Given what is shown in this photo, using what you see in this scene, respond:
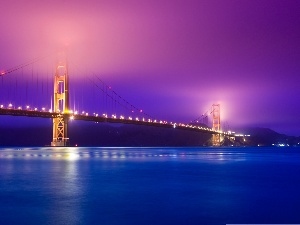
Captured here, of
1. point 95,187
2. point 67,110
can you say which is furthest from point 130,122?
point 95,187

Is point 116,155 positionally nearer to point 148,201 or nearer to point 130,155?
point 130,155

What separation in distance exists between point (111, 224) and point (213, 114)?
304 ft

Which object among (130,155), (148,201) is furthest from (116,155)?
(148,201)

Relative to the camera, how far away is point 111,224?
22.9 ft

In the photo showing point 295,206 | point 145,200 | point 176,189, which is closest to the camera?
point 295,206

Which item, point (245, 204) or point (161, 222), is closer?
point (161, 222)

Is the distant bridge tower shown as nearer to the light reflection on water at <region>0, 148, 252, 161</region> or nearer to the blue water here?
the light reflection on water at <region>0, 148, 252, 161</region>

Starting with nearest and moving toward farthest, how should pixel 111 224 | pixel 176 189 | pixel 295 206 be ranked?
pixel 111 224
pixel 295 206
pixel 176 189

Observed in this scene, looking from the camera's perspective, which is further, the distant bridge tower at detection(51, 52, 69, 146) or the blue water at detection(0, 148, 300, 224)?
the distant bridge tower at detection(51, 52, 69, 146)

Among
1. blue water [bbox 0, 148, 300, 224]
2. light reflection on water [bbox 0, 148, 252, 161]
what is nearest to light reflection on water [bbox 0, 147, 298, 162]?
light reflection on water [bbox 0, 148, 252, 161]

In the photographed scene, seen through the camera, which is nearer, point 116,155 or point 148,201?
point 148,201

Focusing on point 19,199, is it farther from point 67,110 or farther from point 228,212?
point 67,110

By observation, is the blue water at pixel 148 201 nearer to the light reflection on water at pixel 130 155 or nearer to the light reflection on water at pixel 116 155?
the light reflection on water at pixel 130 155

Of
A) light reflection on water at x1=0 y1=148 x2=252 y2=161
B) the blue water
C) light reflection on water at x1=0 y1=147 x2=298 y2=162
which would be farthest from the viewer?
light reflection on water at x1=0 y1=148 x2=252 y2=161
